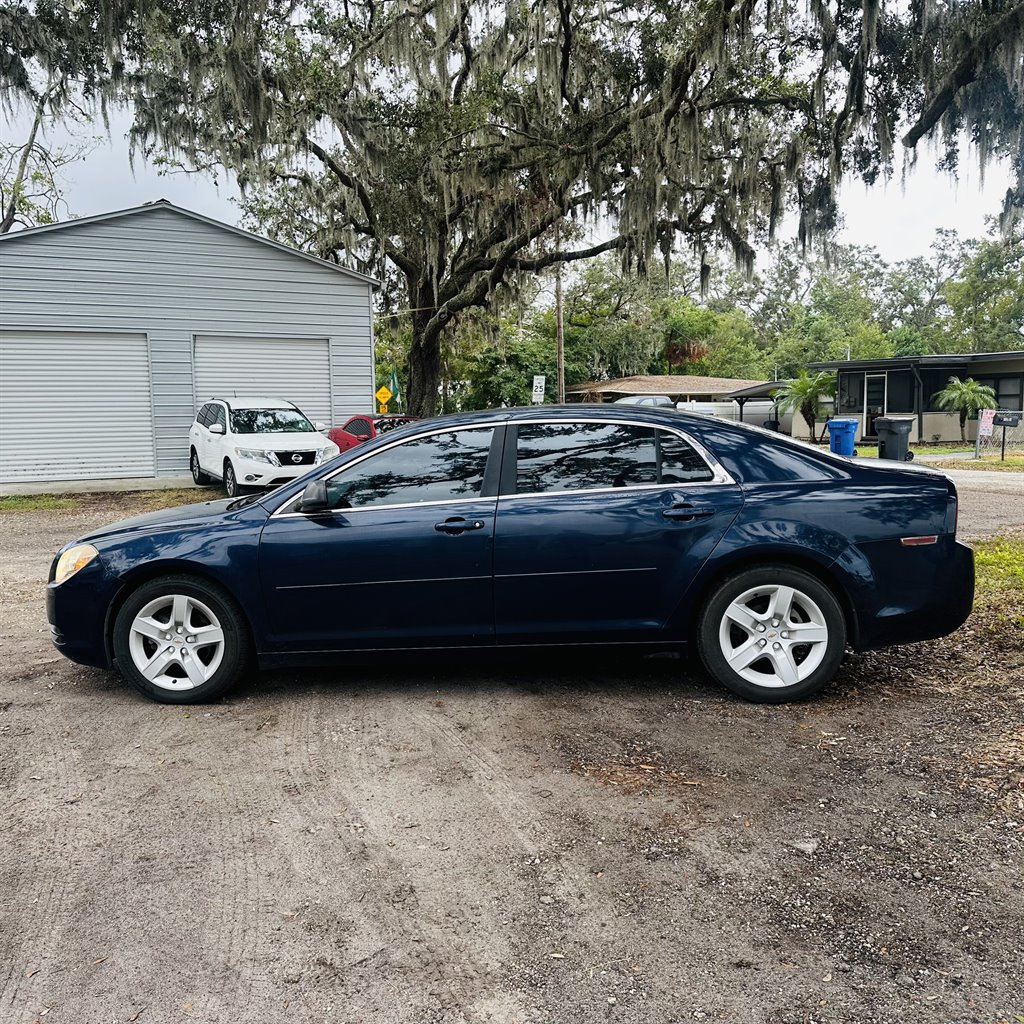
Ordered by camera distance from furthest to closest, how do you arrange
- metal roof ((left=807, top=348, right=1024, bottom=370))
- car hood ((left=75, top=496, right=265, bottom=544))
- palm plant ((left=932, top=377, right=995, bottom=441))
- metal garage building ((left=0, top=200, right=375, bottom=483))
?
metal roof ((left=807, top=348, right=1024, bottom=370)), palm plant ((left=932, top=377, right=995, bottom=441)), metal garage building ((left=0, top=200, right=375, bottom=483)), car hood ((left=75, top=496, right=265, bottom=544))

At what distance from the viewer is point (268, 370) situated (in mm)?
18344

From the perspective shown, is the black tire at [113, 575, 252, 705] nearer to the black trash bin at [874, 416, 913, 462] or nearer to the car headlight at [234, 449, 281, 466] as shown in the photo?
the car headlight at [234, 449, 281, 466]

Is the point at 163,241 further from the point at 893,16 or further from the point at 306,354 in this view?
the point at 893,16

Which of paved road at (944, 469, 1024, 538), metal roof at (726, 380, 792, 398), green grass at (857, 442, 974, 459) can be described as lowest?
paved road at (944, 469, 1024, 538)

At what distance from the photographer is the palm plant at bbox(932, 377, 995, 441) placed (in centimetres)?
2705

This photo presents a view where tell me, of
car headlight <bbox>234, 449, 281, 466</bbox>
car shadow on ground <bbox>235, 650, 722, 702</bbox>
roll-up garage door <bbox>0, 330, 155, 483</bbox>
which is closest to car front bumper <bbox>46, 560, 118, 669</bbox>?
car shadow on ground <bbox>235, 650, 722, 702</bbox>

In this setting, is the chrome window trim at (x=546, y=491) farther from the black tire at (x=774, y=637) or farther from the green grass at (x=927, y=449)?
the green grass at (x=927, y=449)

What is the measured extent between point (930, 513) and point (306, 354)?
16.1m

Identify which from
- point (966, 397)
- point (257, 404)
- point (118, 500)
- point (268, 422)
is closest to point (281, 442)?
point (268, 422)

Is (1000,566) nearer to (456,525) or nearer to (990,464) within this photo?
(456,525)

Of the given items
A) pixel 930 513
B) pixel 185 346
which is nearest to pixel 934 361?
pixel 185 346

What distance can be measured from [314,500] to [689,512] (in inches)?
75.1

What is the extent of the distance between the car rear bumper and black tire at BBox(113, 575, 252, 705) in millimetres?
3185

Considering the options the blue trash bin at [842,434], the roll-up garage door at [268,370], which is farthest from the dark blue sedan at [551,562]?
the blue trash bin at [842,434]
